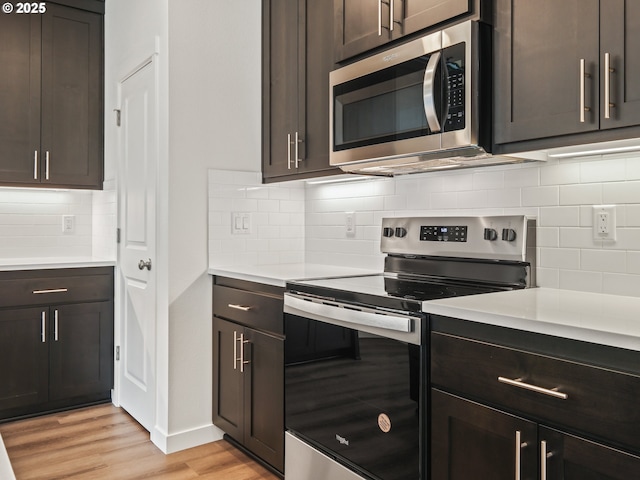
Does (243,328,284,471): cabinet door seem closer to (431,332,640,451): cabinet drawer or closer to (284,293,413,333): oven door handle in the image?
(284,293,413,333): oven door handle

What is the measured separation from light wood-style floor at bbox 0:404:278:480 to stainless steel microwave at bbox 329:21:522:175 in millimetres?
1481

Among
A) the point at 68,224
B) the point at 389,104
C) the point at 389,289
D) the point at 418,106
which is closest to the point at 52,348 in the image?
the point at 68,224

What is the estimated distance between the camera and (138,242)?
2988 millimetres

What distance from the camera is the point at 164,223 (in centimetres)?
267

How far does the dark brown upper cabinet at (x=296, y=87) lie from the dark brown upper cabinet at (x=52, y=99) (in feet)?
4.50

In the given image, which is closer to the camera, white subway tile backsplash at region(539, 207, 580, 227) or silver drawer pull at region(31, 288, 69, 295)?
white subway tile backsplash at region(539, 207, 580, 227)

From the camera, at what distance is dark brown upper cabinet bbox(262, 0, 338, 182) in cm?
252

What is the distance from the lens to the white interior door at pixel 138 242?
2803 mm

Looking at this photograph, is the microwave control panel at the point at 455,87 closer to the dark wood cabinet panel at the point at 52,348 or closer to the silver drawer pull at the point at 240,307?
the silver drawer pull at the point at 240,307

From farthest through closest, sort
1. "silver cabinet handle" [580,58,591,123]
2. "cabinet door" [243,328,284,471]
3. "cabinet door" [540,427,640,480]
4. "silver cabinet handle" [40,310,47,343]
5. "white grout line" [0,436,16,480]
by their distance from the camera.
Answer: "silver cabinet handle" [40,310,47,343] → "cabinet door" [243,328,284,471] → "silver cabinet handle" [580,58,591,123] → "cabinet door" [540,427,640,480] → "white grout line" [0,436,16,480]

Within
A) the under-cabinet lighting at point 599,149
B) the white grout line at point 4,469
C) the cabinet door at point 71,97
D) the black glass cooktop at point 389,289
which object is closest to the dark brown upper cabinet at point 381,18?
the under-cabinet lighting at point 599,149

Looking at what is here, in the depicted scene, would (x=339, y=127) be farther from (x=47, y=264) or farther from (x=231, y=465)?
(x=47, y=264)

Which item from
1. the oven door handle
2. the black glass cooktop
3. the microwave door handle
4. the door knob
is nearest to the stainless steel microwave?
the microwave door handle

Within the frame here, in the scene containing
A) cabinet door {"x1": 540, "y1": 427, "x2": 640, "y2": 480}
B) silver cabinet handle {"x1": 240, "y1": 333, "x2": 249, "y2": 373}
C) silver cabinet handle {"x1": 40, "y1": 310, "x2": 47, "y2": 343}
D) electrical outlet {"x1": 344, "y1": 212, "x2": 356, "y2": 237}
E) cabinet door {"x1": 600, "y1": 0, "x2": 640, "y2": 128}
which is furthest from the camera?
silver cabinet handle {"x1": 40, "y1": 310, "x2": 47, "y2": 343}
